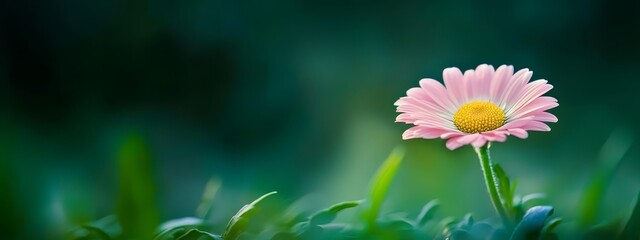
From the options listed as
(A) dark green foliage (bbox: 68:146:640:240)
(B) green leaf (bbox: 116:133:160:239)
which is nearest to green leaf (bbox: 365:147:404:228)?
(A) dark green foliage (bbox: 68:146:640:240)

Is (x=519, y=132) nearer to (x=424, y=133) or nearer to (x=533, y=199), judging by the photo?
(x=424, y=133)

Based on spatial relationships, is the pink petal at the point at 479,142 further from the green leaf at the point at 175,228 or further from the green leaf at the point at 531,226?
the green leaf at the point at 175,228

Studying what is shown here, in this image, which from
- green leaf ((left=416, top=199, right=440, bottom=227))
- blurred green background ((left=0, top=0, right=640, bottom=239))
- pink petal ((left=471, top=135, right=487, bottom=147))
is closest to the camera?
pink petal ((left=471, top=135, right=487, bottom=147))

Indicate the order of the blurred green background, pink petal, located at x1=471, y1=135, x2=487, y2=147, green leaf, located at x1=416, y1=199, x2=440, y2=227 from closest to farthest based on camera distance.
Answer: pink petal, located at x1=471, y1=135, x2=487, y2=147 → green leaf, located at x1=416, y1=199, x2=440, y2=227 → the blurred green background

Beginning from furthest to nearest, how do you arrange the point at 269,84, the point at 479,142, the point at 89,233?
the point at 269,84 < the point at 89,233 < the point at 479,142

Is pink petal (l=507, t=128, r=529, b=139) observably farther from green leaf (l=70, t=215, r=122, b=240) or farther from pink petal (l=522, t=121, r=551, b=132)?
green leaf (l=70, t=215, r=122, b=240)

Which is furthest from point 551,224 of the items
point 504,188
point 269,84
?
point 269,84

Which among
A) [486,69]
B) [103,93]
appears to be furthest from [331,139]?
[486,69]

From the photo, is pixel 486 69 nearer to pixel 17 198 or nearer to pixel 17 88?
pixel 17 198
